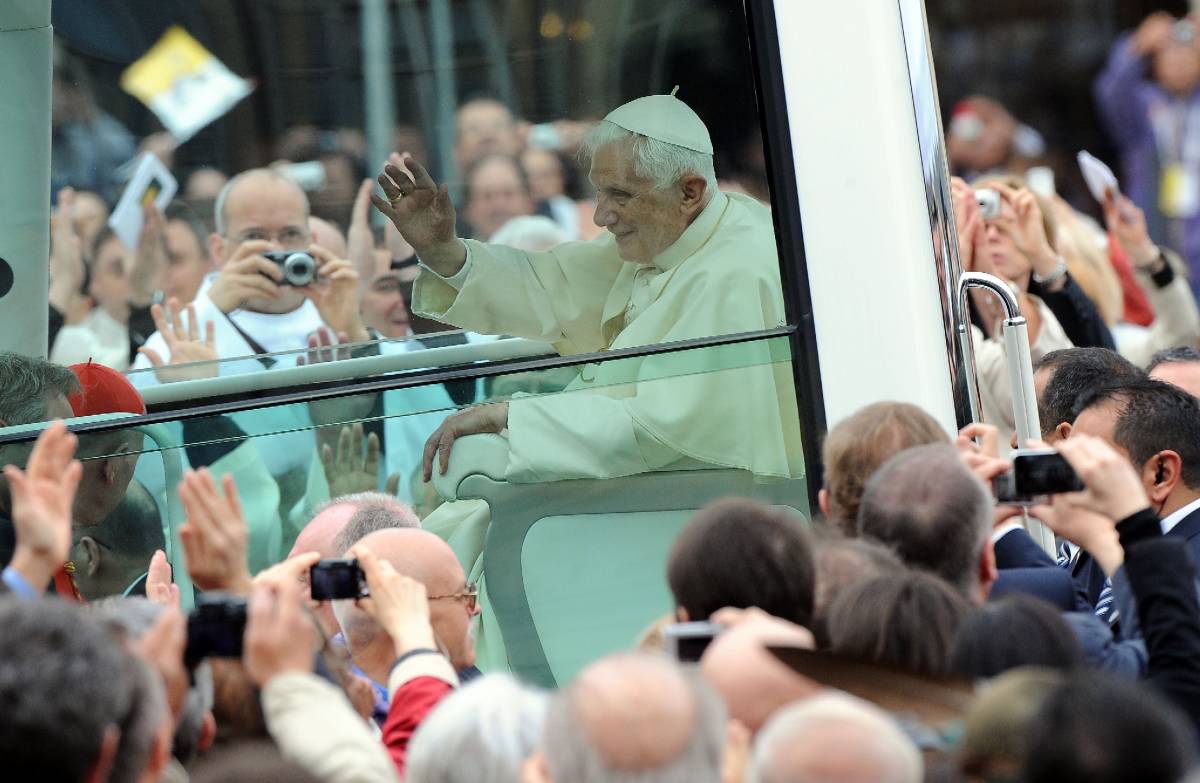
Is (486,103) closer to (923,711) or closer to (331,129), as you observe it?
(331,129)

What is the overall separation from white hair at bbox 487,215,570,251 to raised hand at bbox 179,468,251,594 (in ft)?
2.98

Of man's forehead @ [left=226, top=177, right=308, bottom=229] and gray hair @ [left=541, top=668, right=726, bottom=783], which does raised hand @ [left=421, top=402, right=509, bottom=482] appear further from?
gray hair @ [left=541, top=668, right=726, bottom=783]

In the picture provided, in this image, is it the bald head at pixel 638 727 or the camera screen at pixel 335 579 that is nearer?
the bald head at pixel 638 727

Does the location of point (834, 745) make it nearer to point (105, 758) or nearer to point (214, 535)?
point (105, 758)

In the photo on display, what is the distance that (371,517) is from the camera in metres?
3.57

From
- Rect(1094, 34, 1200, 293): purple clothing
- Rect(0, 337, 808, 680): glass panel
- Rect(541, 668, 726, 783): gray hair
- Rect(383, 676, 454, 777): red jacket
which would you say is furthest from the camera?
Rect(1094, 34, 1200, 293): purple clothing

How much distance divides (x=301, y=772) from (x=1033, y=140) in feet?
27.0

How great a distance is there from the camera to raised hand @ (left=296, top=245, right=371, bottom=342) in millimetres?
3596

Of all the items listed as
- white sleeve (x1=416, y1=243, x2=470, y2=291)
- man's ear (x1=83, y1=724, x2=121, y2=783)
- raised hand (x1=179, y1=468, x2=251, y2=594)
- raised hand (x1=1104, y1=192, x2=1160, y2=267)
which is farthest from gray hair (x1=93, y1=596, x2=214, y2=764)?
raised hand (x1=1104, y1=192, x2=1160, y2=267)

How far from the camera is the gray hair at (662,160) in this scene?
3633 millimetres

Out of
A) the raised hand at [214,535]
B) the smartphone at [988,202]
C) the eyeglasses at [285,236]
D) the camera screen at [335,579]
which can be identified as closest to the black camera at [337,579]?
the camera screen at [335,579]

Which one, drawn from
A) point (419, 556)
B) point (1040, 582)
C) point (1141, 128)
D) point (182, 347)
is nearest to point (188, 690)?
point (419, 556)

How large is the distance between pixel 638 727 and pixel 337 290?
166 centimetres

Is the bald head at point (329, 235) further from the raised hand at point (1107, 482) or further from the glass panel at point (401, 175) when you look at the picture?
the raised hand at point (1107, 482)
